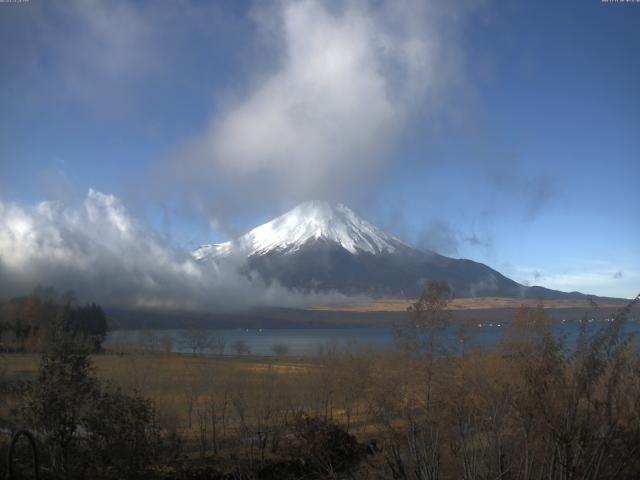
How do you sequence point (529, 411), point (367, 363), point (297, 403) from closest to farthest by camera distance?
1. point (529, 411)
2. point (297, 403)
3. point (367, 363)

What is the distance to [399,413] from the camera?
15.6 meters

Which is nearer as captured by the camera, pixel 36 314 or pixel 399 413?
pixel 399 413

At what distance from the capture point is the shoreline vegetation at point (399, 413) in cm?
523

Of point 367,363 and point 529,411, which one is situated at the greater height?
point 529,411

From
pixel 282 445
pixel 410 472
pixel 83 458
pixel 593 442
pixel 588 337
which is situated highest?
pixel 588 337

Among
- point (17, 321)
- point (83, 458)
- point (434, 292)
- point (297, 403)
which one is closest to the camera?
point (83, 458)

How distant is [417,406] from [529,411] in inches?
507

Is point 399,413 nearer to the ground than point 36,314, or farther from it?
nearer to the ground

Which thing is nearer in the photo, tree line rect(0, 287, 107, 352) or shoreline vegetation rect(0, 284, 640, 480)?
shoreline vegetation rect(0, 284, 640, 480)

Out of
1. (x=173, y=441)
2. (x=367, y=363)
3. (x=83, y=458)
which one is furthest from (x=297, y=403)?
(x=83, y=458)

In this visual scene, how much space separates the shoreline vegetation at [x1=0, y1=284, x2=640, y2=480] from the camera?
5.23 metres

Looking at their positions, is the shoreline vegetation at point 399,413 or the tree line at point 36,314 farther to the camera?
the tree line at point 36,314

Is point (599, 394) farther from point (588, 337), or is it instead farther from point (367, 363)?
point (367, 363)

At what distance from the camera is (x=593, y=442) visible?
16.9 feet
